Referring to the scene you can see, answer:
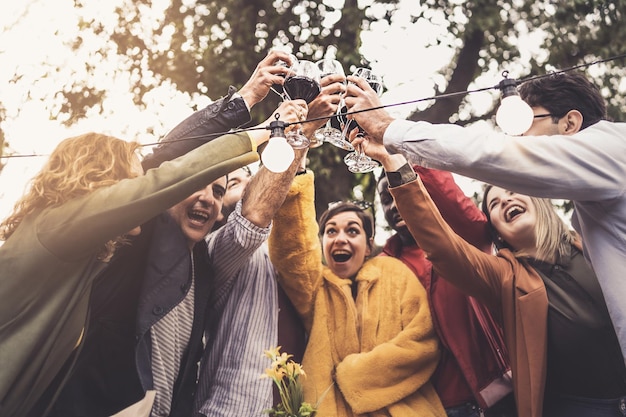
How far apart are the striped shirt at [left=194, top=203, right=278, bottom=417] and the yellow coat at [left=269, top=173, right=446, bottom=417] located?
183 millimetres

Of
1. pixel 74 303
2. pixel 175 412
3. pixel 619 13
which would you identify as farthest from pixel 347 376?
pixel 619 13

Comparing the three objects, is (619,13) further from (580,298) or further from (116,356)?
(116,356)

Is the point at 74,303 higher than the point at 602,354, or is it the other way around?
the point at 74,303

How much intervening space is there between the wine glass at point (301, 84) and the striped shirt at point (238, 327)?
1.63 ft

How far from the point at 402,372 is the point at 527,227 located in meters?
0.97

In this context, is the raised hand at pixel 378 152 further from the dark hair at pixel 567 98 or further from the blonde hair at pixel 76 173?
the blonde hair at pixel 76 173

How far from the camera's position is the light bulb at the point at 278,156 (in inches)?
78.3

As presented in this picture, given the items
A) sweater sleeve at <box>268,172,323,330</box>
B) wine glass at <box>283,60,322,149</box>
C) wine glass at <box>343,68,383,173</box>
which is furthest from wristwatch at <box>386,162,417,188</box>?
sweater sleeve at <box>268,172,323,330</box>

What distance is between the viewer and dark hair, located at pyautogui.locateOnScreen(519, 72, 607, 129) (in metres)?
2.60

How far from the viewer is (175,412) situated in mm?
2611

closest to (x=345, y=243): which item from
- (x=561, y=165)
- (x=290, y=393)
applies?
(x=290, y=393)

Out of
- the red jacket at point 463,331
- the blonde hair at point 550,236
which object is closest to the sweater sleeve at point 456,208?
the red jacket at point 463,331

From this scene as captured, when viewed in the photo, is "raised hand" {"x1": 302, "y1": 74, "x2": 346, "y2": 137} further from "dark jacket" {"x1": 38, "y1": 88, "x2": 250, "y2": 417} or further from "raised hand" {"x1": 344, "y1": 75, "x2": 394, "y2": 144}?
"dark jacket" {"x1": 38, "y1": 88, "x2": 250, "y2": 417}

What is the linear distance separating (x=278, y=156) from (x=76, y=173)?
0.85m
